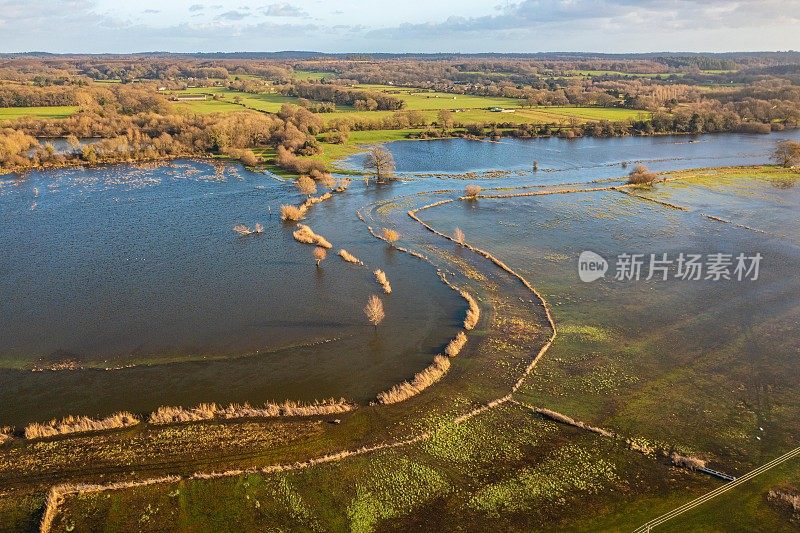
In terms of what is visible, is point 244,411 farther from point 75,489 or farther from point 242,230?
point 242,230

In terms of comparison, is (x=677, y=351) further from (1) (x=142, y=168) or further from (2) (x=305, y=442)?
(1) (x=142, y=168)

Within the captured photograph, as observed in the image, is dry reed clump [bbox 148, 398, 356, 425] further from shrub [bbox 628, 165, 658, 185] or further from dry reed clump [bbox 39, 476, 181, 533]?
shrub [bbox 628, 165, 658, 185]

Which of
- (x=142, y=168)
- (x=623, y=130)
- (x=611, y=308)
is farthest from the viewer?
(x=623, y=130)

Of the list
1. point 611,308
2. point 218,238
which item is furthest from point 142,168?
point 611,308

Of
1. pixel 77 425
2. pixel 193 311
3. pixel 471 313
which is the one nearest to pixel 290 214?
pixel 193 311

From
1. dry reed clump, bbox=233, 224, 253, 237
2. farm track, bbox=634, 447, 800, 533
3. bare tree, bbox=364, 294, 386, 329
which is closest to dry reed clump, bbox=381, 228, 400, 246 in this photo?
dry reed clump, bbox=233, 224, 253, 237
